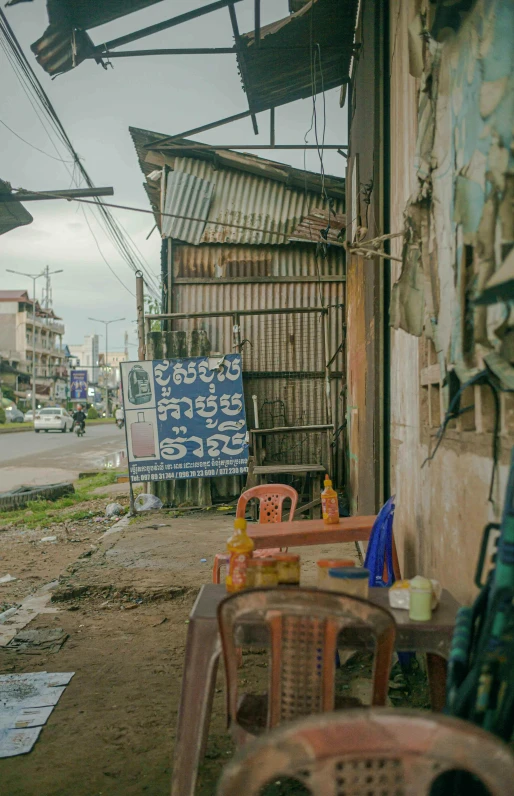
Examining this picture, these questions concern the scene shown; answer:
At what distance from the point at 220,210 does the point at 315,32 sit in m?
3.46

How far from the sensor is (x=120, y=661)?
14.4 ft

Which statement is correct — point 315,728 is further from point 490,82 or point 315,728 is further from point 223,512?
point 223,512

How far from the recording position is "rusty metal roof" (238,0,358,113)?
711 cm

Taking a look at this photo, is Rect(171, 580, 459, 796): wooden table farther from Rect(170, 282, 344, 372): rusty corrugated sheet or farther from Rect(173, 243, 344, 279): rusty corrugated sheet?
Rect(173, 243, 344, 279): rusty corrugated sheet

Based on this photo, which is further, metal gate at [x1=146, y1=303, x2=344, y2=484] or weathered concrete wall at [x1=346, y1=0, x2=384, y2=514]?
metal gate at [x1=146, y1=303, x2=344, y2=484]

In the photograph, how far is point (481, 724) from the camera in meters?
1.73

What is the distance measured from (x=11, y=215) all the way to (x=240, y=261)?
367cm

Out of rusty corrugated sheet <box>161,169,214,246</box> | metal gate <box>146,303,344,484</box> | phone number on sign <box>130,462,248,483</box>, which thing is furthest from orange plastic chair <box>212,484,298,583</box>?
rusty corrugated sheet <box>161,169,214,246</box>

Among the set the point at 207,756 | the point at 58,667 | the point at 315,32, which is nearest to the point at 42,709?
the point at 58,667

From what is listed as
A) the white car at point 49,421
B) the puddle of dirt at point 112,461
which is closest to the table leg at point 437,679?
the puddle of dirt at point 112,461

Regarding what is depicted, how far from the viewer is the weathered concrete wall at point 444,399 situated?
6.91ft

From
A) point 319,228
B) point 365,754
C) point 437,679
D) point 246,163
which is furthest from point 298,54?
point 365,754

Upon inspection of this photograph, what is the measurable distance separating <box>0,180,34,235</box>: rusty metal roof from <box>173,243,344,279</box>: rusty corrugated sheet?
109 inches

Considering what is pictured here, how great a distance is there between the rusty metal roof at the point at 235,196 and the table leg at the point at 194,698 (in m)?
8.45
